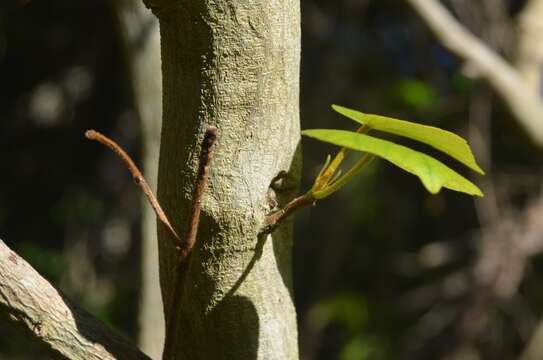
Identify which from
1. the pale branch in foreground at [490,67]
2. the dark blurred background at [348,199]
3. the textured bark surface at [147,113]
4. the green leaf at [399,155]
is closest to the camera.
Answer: the green leaf at [399,155]

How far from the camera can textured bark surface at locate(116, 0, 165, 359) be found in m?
1.18

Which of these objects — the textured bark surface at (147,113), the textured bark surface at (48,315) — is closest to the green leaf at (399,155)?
the textured bark surface at (48,315)

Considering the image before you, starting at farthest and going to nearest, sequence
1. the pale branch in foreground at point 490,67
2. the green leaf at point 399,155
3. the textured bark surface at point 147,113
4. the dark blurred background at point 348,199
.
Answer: the dark blurred background at point 348,199 < the pale branch in foreground at point 490,67 < the textured bark surface at point 147,113 < the green leaf at point 399,155

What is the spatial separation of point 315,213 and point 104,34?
3.10 ft

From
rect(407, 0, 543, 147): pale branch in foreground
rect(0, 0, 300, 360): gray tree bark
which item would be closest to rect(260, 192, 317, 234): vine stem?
rect(0, 0, 300, 360): gray tree bark

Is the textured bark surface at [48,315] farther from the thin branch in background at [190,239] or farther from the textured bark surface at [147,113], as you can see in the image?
the textured bark surface at [147,113]

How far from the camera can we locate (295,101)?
55cm

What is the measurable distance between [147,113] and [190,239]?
739 mm

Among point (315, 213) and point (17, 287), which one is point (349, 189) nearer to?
point (315, 213)

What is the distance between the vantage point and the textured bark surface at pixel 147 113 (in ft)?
3.87

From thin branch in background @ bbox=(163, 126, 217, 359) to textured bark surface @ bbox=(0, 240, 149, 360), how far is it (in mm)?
44

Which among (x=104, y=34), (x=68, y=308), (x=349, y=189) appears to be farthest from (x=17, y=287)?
(x=349, y=189)

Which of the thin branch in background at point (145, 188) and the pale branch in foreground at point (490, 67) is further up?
the pale branch in foreground at point (490, 67)

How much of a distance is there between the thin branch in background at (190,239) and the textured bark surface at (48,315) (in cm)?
4
